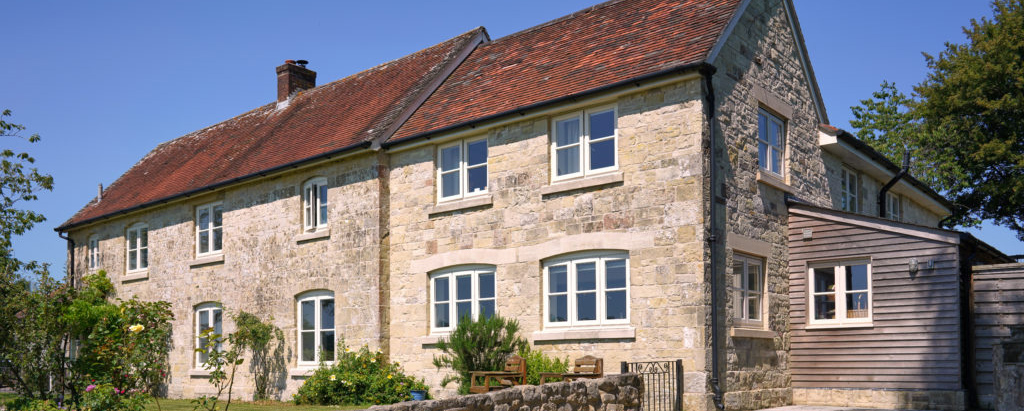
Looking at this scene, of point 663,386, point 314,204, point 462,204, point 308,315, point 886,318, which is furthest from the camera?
point 314,204

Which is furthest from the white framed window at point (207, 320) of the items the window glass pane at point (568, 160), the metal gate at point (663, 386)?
the metal gate at point (663, 386)

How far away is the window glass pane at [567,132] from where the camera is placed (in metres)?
15.8

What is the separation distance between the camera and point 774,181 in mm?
16516

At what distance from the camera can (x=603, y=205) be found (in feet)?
49.5

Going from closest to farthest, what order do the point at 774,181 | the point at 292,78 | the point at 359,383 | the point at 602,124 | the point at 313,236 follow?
the point at 602,124
the point at 774,181
the point at 359,383
the point at 313,236
the point at 292,78

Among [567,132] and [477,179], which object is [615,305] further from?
[477,179]

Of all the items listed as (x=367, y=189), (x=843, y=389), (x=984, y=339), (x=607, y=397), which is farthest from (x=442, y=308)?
(x=984, y=339)

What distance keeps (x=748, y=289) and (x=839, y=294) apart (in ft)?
6.00

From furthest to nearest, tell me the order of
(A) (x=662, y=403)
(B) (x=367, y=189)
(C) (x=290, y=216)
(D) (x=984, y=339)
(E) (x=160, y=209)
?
(E) (x=160, y=209), (C) (x=290, y=216), (B) (x=367, y=189), (D) (x=984, y=339), (A) (x=662, y=403)

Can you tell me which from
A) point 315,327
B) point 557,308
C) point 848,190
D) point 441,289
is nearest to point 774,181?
point 557,308

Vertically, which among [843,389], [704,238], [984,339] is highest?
[704,238]

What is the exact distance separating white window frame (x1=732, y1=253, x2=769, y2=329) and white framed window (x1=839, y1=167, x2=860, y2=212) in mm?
5064

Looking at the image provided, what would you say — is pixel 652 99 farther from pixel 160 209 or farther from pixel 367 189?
pixel 160 209

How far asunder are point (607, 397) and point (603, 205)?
3512 mm
